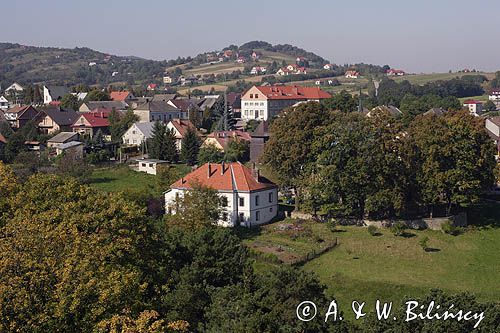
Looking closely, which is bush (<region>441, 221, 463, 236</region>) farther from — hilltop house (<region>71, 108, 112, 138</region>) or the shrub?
hilltop house (<region>71, 108, 112, 138</region>)

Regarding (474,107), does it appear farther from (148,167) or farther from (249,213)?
(249,213)

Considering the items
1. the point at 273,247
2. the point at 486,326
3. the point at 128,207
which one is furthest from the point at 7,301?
the point at 273,247

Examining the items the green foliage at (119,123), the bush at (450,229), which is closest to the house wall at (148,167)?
the green foliage at (119,123)

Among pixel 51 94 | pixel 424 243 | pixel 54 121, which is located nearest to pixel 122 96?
pixel 51 94

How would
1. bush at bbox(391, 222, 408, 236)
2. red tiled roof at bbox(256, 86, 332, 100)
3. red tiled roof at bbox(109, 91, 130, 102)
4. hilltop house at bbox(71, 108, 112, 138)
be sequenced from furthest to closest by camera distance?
red tiled roof at bbox(109, 91, 130, 102) → red tiled roof at bbox(256, 86, 332, 100) → hilltop house at bbox(71, 108, 112, 138) → bush at bbox(391, 222, 408, 236)

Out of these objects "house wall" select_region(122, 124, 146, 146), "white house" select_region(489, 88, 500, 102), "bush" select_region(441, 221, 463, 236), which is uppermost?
"white house" select_region(489, 88, 500, 102)

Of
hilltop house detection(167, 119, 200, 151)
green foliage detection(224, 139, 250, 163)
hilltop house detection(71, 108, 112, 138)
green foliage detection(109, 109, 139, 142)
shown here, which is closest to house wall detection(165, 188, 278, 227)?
green foliage detection(224, 139, 250, 163)
